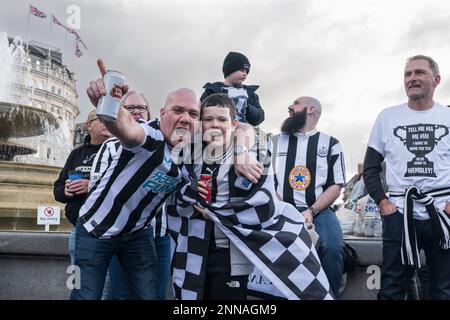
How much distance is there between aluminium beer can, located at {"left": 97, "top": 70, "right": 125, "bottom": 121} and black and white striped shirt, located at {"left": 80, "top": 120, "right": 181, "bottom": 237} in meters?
0.35

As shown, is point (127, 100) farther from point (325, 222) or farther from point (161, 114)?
point (325, 222)

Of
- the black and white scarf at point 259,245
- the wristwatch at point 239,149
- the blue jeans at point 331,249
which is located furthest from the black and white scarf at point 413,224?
the wristwatch at point 239,149

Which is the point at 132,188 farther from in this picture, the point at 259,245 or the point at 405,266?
the point at 405,266

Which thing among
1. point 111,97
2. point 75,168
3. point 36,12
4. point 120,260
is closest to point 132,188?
point 120,260

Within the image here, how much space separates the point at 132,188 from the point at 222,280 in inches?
30.0

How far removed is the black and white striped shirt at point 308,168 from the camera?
145 inches

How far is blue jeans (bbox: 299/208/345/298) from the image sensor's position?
334cm

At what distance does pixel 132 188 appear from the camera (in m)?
2.67

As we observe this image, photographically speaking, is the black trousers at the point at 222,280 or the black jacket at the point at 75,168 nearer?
the black trousers at the point at 222,280

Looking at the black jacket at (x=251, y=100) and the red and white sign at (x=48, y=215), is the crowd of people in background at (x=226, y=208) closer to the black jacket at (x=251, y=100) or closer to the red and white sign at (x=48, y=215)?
the black jacket at (x=251, y=100)

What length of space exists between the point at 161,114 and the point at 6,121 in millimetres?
9181

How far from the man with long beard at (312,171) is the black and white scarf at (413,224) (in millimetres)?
523
